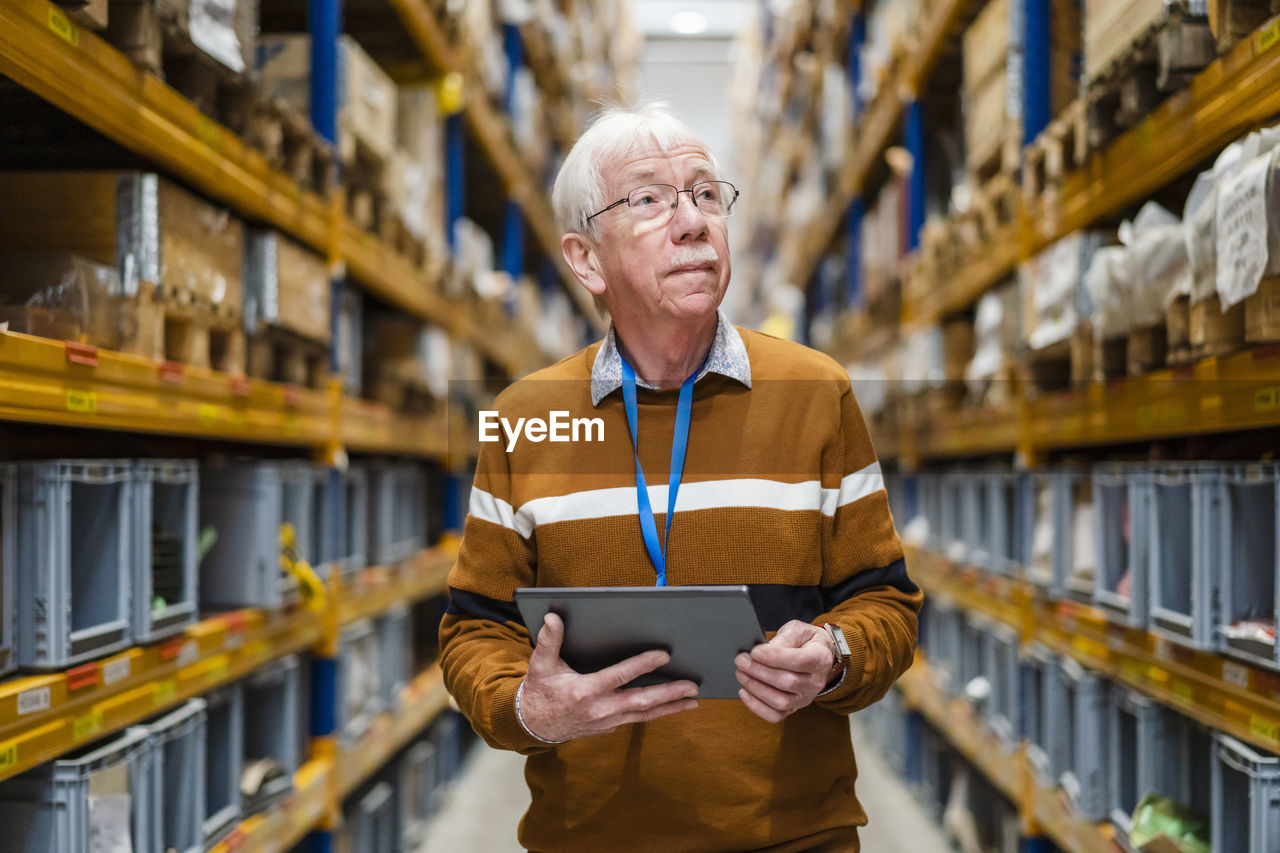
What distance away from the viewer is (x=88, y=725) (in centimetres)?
204

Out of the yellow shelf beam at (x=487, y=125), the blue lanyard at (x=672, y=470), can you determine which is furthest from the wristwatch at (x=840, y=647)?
the yellow shelf beam at (x=487, y=125)

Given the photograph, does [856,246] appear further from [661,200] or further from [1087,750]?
[661,200]

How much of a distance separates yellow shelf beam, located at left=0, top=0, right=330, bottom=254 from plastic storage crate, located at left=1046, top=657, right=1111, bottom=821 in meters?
2.61

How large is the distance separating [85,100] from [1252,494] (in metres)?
2.34

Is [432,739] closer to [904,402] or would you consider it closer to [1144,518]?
[904,402]

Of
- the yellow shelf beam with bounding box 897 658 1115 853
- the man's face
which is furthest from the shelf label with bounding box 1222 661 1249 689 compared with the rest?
the man's face

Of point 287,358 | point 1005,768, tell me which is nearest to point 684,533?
point 287,358

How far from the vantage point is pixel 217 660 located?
8.77ft

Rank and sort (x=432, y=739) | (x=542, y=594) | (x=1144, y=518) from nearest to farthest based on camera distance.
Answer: (x=542, y=594), (x=1144, y=518), (x=432, y=739)

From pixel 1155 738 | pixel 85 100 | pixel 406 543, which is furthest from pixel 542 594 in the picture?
pixel 406 543

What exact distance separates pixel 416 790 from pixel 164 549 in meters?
2.69

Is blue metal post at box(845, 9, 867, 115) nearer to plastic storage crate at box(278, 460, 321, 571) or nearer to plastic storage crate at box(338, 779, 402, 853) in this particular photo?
plastic storage crate at box(278, 460, 321, 571)

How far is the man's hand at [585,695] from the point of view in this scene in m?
1.42

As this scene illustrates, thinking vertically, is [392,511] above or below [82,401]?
below
